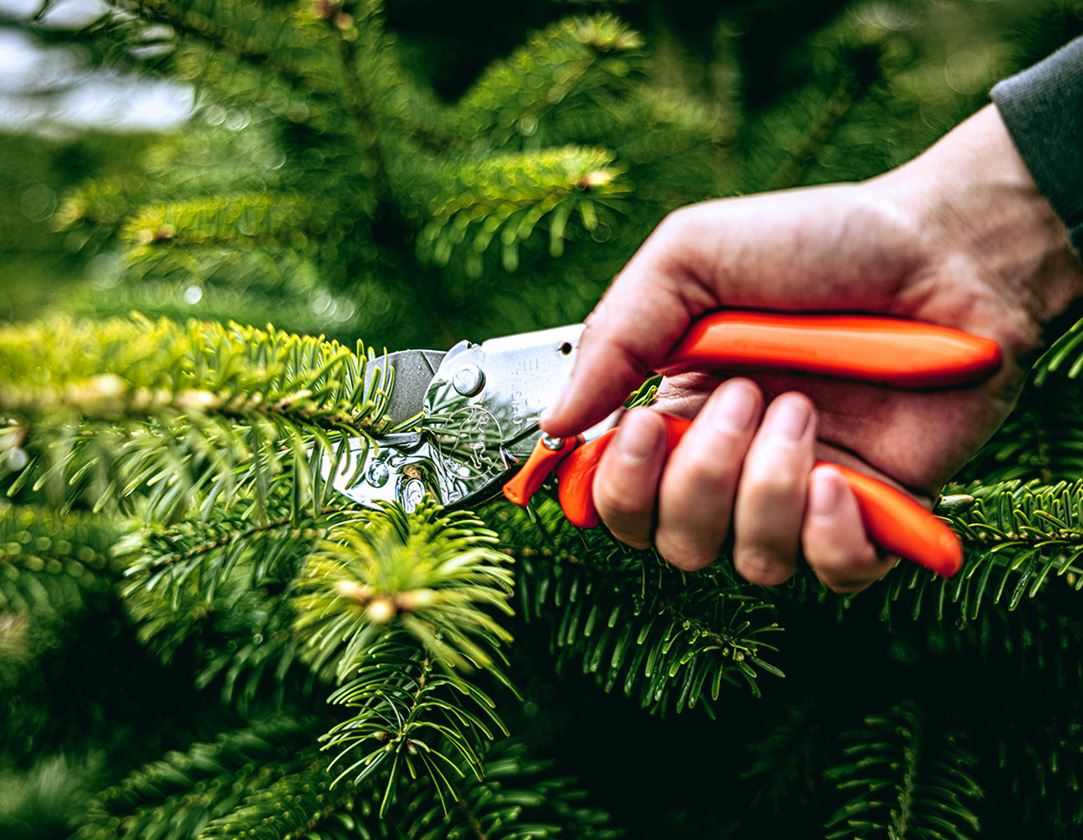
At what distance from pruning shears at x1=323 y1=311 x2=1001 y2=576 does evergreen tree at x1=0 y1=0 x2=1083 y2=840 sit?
0.13 feet

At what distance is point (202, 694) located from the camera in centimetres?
85

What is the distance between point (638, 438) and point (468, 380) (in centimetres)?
16

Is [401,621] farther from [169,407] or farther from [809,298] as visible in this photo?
[809,298]

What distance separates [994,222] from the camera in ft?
1.93

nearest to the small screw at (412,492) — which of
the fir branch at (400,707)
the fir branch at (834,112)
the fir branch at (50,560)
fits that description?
the fir branch at (400,707)

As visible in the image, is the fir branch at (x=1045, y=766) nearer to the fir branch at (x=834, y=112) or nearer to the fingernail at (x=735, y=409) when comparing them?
the fingernail at (x=735, y=409)

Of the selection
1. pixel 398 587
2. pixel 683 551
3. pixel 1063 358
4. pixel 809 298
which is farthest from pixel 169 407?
pixel 1063 358

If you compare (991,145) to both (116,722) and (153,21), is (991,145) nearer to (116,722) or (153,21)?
(153,21)

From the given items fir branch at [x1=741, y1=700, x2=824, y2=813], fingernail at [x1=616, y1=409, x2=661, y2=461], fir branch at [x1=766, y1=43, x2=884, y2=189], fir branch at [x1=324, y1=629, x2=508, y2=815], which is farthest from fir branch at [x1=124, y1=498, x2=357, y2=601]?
fir branch at [x1=766, y1=43, x2=884, y2=189]

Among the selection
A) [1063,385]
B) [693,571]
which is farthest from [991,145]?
[693,571]

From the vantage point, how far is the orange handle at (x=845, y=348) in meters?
0.51

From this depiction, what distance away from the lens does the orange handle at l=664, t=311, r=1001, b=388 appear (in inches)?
19.9

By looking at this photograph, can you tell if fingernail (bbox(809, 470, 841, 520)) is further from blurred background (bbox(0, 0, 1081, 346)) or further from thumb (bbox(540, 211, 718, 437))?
blurred background (bbox(0, 0, 1081, 346))

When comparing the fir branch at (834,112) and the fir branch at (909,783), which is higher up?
the fir branch at (834,112)
